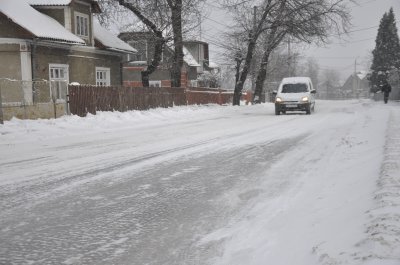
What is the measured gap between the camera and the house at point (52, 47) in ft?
71.6

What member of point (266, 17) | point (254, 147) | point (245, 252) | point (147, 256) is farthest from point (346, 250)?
point (266, 17)

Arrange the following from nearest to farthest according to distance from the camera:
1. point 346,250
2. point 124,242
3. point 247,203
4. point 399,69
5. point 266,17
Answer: point 346,250 < point 124,242 < point 247,203 < point 266,17 < point 399,69

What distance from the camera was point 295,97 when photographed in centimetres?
2342

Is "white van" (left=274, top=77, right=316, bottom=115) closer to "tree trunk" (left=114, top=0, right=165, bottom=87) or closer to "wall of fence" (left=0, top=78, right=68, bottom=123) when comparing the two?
"tree trunk" (left=114, top=0, right=165, bottom=87)

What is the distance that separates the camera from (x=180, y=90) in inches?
1148

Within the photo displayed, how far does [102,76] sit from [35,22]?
305 inches

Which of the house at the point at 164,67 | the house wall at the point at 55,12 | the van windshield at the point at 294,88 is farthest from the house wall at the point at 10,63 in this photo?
the house at the point at 164,67

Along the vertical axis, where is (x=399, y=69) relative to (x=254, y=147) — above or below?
above

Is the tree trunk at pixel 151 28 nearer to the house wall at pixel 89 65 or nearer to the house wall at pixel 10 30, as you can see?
the house wall at pixel 89 65

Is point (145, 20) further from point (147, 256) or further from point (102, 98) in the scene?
point (147, 256)

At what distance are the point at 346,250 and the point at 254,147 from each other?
686 cm

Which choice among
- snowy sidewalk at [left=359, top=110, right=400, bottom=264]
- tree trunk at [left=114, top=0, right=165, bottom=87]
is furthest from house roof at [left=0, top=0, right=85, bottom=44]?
snowy sidewalk at [left=359, top=110, right=400, bottom=264]

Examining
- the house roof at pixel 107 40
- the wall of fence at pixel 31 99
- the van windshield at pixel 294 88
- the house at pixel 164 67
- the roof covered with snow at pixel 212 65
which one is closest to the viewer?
the wall of fence at pixel 31 99

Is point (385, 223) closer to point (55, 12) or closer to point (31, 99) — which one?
point (31, 99)
